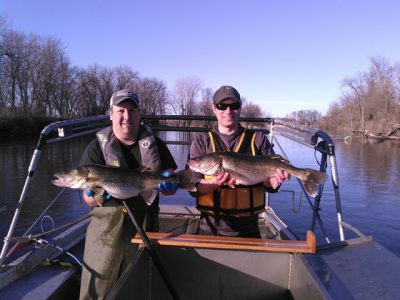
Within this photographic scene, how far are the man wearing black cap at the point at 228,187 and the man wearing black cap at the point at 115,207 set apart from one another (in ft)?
1.50

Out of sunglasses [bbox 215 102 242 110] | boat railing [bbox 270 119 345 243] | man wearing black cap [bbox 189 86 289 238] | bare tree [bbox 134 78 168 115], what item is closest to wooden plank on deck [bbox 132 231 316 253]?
man wearing black cap [bbox 189 86 289 238]

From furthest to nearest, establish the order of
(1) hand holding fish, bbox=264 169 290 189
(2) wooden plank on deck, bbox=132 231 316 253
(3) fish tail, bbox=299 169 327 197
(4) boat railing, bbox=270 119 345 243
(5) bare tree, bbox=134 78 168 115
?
(5) bare tree, bbox=134 78 168 115, (4) boat railing, bbox=270 119 345 243, (3) fish tail, bbox=299 169 327 197, (1) hand holding fish, bbox=264 169 290 189, (2) wooden plank on deck, bbox=132 231 316 253

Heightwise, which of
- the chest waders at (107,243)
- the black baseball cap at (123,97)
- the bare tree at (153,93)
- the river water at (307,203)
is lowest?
the river water at (307,203)

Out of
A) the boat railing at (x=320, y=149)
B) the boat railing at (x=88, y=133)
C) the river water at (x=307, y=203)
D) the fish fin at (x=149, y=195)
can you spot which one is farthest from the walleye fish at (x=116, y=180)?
the river water at (x=307, y=203)

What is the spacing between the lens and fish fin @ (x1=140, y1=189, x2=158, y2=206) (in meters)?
3.85

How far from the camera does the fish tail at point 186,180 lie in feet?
12.6

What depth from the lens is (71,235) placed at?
596 cm

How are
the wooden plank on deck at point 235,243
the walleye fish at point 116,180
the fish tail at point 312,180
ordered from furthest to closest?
the fish tail at point 312,180
the walleye fish at point 116,180
the wooden plank on deck at point 235,243

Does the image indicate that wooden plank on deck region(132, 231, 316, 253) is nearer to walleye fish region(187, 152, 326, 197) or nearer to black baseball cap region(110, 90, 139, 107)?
walleye fish region(187, 152, 326, 197)

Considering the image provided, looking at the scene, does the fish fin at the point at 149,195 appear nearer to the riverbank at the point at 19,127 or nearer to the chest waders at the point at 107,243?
the chest waders at the point at 107,243

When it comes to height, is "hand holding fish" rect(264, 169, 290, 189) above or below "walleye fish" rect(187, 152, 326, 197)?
below

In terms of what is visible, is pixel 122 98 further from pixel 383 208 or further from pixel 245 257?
pixel 383 208

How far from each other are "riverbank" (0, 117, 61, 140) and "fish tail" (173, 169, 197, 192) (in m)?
41.1

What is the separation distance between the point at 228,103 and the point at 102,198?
70.0 inches
